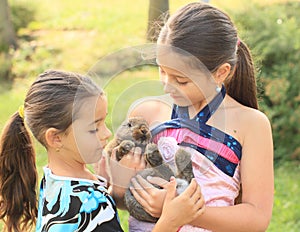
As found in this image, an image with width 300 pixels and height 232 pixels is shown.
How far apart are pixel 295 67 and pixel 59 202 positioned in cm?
454

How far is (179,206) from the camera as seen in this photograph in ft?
7.72

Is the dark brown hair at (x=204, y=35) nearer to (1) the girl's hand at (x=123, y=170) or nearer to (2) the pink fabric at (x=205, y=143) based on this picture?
(2) the pink fabric at (x=205, y=143)

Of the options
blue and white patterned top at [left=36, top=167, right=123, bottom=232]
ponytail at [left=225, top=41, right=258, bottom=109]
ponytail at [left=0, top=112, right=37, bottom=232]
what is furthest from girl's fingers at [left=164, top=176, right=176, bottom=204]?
Answer: ponytail at [left=0, top=112, right=37, bottom=232]

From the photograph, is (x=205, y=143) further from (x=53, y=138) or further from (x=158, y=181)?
(x=53, y=138)

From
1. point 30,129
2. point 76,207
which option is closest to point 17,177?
point 30,129

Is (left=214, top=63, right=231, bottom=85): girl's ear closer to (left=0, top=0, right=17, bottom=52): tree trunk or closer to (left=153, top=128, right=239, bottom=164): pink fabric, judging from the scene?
(left=153, top=128, right=239, bottom=164): pink fabric

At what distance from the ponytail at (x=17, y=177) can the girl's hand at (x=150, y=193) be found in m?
0.64

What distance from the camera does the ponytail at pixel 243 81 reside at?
2.79 m

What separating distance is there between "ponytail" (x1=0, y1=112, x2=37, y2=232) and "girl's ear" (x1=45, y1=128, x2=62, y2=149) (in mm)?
327

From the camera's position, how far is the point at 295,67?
6551 mm

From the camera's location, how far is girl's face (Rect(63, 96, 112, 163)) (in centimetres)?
243

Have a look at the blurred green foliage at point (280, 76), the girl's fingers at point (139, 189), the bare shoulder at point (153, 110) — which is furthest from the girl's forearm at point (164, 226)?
the blurred green foliage at point (280, 76)

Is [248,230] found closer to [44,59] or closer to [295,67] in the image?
[295,67]

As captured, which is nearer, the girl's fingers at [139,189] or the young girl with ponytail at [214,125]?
the girl's fingers at [139,189]
